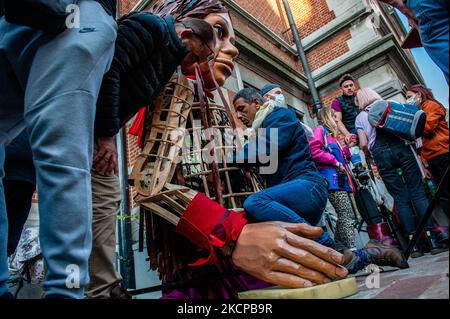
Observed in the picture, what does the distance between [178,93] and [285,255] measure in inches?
45.2

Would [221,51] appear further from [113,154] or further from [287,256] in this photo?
[287,256]

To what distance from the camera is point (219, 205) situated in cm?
137

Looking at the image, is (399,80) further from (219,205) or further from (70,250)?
(70,250)

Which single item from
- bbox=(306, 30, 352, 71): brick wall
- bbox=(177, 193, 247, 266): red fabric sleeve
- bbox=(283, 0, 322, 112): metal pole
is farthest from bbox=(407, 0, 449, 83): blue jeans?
bbox=(306, 30, 352, 71): brick wall

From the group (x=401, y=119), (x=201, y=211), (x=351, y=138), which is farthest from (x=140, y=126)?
(x=351, y=138)

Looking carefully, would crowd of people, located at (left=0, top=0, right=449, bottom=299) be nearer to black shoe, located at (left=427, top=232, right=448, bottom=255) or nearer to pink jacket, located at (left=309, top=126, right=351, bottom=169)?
black shoe, located at (left=427, top=232, right=448, bottom=255)

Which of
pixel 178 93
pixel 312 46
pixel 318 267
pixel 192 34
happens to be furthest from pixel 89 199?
pixel 312 46

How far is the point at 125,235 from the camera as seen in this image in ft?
12.0

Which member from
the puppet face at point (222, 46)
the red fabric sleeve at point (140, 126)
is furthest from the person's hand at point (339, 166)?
the red fabric sleeve at point (140, 126)

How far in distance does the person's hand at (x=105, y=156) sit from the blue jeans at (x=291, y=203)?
29.1 inches

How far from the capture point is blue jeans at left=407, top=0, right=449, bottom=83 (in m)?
0.92

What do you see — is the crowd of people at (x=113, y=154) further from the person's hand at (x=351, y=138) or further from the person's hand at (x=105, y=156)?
the person's hand at (x=351, y=138)

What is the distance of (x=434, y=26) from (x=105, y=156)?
4.94ft

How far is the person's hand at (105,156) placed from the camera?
1.39 meters
